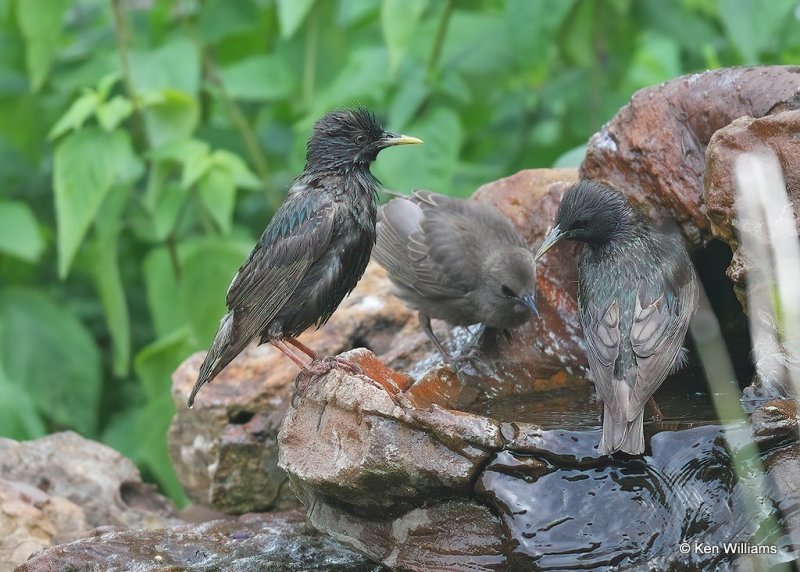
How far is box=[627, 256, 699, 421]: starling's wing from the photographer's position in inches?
185

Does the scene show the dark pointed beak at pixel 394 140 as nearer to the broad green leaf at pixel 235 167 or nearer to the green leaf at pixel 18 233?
the broad green leaf at pixel 235 167

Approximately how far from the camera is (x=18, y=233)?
7227 millimetres

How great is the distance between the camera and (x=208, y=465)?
5926mm

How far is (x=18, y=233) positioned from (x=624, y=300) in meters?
3.92

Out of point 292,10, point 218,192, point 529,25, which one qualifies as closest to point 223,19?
point 292,10

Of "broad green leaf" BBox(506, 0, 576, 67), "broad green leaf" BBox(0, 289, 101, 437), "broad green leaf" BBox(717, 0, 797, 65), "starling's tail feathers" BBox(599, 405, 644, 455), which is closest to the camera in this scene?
"starling's tail feathers" BBox(599, 405, 644, 455)

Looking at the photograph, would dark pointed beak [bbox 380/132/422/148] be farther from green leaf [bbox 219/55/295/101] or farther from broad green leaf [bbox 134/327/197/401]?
green leaf [bbox 219/55/295/101]

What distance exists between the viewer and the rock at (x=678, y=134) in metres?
5.11

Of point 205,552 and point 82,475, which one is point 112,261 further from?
point 205,552

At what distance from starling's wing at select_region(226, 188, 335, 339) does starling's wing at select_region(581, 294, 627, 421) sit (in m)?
1.25

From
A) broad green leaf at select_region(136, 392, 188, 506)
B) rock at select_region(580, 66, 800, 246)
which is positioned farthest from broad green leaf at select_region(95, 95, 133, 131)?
rock at select_region(580, 66, 800, 246)

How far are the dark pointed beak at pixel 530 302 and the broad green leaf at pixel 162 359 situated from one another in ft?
6.96

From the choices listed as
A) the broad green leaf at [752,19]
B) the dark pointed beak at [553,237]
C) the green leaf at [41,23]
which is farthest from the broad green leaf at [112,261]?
the broad green leaf at [752,19]

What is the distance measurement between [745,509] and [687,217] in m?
1.61
